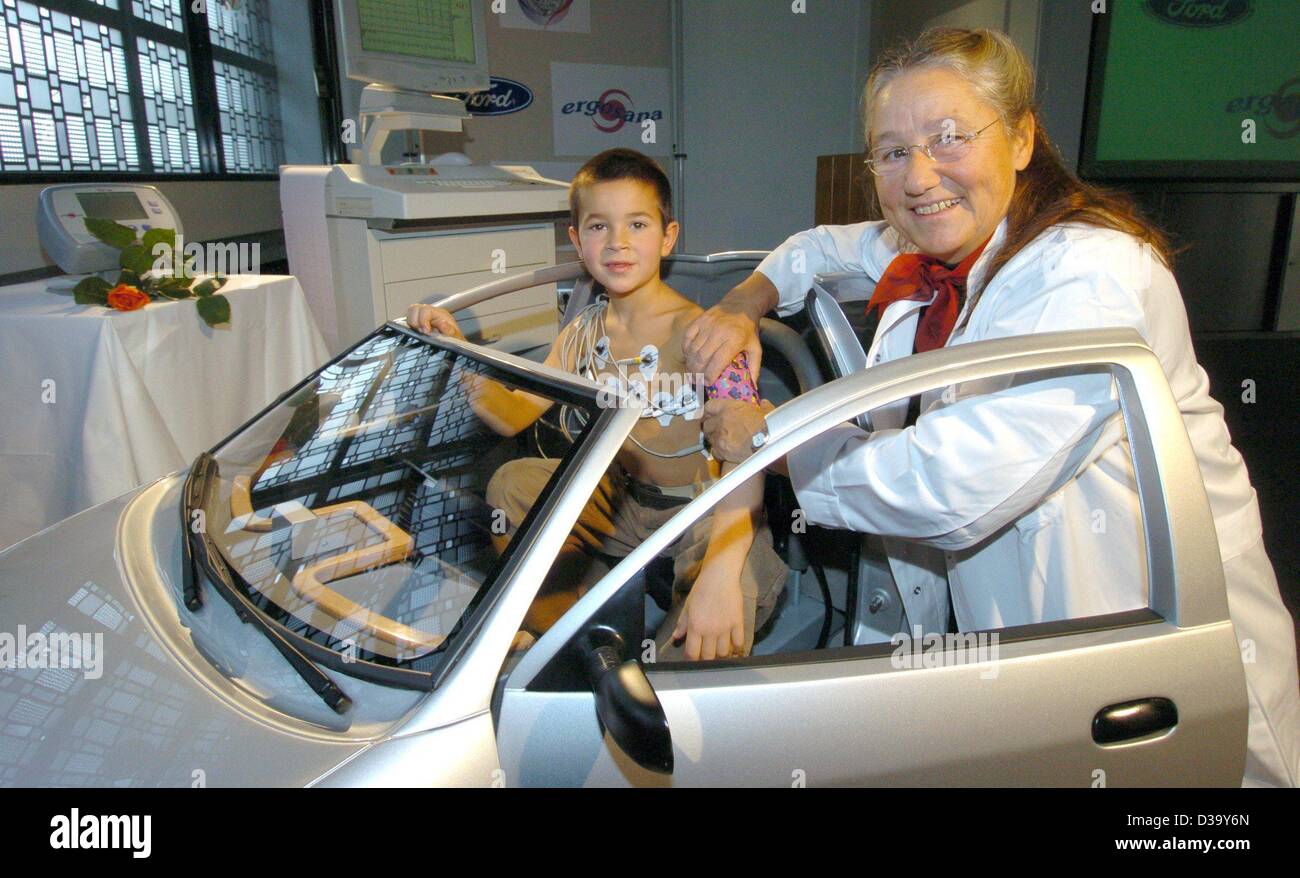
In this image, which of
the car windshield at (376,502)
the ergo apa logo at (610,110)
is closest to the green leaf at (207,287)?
the car windshield at (376,502)

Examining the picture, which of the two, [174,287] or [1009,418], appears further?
[174,287]

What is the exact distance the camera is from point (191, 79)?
439cm

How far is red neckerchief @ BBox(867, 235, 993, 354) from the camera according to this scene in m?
1.48

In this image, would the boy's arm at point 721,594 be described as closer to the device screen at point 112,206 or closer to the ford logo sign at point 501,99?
the device screen at point 112,206

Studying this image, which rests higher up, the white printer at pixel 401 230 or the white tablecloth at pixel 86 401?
the white printer at pixel 401 230

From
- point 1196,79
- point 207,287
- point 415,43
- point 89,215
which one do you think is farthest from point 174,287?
point 1196,79

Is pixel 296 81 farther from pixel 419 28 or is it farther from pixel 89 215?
pixel 89 215

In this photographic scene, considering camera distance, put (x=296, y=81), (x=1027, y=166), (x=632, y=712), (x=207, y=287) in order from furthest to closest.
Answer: (x=296, y=81) → (x=207, y=287) → (x=1027, y=166) → (x=632, y=712)

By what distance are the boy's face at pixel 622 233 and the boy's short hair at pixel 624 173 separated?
0.06ft

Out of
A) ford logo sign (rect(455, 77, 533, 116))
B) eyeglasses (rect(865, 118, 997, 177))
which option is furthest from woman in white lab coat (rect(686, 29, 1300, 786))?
ford logo sign (rect(455, 77, 533, 116))

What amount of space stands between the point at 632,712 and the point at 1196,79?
452 cm

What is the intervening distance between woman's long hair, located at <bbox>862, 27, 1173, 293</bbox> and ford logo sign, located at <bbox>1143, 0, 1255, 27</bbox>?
3.20 m

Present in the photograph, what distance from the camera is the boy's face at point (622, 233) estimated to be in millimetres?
1757
